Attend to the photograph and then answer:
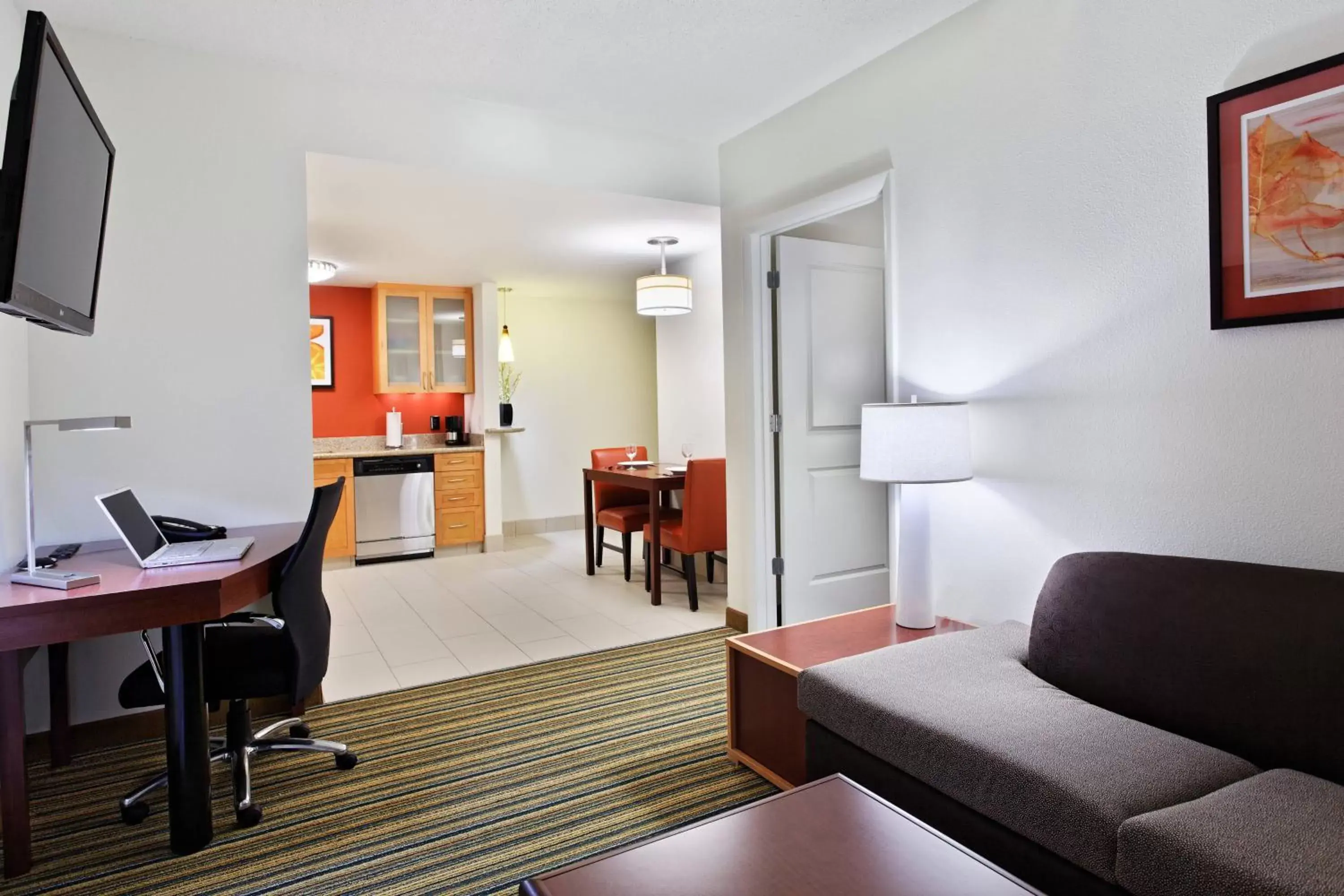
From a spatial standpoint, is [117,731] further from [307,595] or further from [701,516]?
[701,516]

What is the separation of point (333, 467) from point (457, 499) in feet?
3.45

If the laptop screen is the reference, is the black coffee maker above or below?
above

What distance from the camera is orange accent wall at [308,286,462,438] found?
657cm

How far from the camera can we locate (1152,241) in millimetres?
2066

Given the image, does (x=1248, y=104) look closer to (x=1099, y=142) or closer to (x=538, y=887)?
(x=1099, y=142)

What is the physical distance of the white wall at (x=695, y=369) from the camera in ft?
19.0

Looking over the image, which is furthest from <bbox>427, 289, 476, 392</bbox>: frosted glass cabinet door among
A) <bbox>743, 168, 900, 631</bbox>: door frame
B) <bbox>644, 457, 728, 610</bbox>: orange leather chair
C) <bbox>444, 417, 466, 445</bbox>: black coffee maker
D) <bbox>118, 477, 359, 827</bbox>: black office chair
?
<bbox>118, 477, 359, 827</bbox>: black office chair

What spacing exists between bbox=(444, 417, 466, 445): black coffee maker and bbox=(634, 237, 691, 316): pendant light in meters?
2.65

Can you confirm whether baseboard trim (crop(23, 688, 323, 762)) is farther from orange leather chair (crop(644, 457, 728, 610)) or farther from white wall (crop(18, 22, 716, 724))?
orange leather chair (crop(644, 457, 728, 610))

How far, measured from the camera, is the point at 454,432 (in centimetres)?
698

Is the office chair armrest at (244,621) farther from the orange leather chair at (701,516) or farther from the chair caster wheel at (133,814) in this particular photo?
the orange leather chair at (701,516)

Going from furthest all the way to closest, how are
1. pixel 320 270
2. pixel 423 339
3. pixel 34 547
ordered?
pixel 423 339 < pixel 320 270 < pixel 34 547

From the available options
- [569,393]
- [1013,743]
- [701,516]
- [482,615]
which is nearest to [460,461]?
[569,393]

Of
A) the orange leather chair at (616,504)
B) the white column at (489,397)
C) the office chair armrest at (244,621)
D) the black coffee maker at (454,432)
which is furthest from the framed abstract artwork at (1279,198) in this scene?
the black coffee maker at (454,432)
